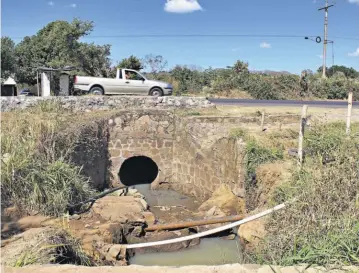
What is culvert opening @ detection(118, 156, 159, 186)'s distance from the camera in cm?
1831

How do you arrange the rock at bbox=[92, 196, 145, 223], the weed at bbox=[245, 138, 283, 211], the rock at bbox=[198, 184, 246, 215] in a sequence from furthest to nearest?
the rock at bbox=[198, 184, 246, 215], the weed at bbox=[245, 138, 283, 211], the rock at bbox=[92, 196, 145, 223]

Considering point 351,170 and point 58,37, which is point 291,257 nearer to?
point 351,170

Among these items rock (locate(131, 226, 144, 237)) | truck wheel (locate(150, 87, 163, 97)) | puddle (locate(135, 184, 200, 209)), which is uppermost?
truck wheel (locate(150, 87, 163, 97))

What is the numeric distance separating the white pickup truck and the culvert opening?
315 cm

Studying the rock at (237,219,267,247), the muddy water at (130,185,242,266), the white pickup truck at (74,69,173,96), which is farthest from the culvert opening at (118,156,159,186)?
the rock at (237,219,267,247)

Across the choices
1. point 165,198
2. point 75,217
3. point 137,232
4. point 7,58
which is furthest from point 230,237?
point 7,58

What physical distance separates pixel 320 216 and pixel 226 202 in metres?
6.65

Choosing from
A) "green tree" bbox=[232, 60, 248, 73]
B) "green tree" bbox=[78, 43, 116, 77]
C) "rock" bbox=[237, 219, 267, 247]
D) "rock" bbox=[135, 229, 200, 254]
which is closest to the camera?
"rock" bbox=[237, 219, 267, 247]

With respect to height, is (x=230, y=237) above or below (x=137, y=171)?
below

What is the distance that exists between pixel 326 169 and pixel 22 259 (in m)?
5.06

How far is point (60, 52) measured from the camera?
31688 millimetres

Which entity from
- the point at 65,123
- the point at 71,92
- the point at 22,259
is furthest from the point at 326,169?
the point at 71,92

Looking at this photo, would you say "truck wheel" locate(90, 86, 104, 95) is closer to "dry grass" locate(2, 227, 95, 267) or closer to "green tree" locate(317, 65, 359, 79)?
"dry grass" locate(2, 227, 95, 267)

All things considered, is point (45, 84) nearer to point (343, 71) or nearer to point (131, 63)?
point (131, 63)
